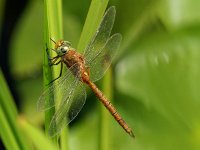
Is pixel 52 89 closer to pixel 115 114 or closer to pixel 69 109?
pixel 69 109

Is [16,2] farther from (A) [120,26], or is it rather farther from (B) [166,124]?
(B) [166,124]

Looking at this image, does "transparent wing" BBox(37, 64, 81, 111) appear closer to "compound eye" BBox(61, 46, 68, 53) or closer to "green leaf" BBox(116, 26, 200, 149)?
"compound eye" BBox(61, 46, 68, 53)

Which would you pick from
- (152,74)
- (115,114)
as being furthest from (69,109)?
(152,74)

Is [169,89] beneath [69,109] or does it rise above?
beneath

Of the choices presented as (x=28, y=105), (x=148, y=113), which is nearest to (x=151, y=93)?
(x=148, y=113)

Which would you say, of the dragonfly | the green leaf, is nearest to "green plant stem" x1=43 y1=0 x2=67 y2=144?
the dragonfly

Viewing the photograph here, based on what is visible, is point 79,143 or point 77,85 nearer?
point 77,85
